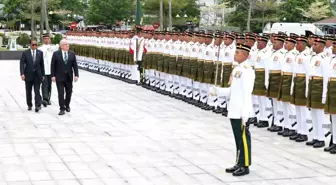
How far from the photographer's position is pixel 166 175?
866 cm

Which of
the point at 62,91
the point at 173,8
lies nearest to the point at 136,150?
the point at 62,91

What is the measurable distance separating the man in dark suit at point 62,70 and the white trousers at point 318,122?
5.69 metres

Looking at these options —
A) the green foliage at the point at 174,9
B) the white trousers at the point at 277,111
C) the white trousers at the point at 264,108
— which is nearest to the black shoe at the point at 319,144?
the white trousers at the point at 277,111

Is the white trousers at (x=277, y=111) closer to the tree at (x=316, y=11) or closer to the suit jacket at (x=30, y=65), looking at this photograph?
the suit jacket at (x=30, y=65)

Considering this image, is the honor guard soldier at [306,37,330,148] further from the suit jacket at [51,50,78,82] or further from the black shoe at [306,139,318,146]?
the suit jacket at [51,50,78,82]

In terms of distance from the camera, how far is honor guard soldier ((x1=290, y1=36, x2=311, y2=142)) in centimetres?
1109

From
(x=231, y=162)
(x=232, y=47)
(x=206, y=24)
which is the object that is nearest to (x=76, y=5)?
(x=206, y=24)

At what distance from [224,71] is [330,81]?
413cm

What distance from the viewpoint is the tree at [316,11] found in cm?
6344

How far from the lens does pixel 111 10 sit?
2832 inches

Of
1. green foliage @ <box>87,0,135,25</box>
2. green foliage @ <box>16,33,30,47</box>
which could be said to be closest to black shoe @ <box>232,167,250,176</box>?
green foliage @ <box>16,33,30,47</box>

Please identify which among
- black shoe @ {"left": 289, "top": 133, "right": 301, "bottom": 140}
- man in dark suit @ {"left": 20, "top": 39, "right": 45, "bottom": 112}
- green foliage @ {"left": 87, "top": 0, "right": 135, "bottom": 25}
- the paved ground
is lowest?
→ the paved ground

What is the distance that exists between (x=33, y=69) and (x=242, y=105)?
7.17 m

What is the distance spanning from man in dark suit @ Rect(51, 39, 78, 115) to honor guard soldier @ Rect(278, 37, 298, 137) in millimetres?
4853
